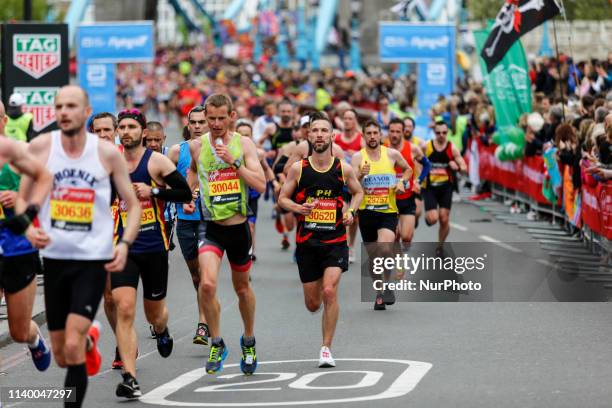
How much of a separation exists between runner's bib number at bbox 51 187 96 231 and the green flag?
17.6 metres

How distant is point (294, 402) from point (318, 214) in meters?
2.30

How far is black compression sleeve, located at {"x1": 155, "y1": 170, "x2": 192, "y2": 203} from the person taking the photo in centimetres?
990

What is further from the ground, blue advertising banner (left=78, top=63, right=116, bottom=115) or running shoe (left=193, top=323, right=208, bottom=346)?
blue advertising banner (left=78, top=63, right=116, bottom=115)

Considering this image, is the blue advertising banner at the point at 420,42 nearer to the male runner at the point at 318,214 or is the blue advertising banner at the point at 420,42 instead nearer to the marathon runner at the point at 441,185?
the marathon runner at the point at 441,185

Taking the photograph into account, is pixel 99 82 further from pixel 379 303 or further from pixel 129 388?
pixel 129 388

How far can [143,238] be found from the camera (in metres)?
10.2

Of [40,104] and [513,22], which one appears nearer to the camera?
[40,104]

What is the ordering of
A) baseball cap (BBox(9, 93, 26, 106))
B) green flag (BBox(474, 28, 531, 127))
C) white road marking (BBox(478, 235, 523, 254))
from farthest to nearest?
green flag (BBox(474, 28, 531, 127)), white road marking (BBox(478, 235, 523, 254)), baseball cap (BBox(9, 93, 26, 106))

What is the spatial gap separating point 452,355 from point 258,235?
11652mm

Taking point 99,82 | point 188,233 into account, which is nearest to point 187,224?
point 188,233

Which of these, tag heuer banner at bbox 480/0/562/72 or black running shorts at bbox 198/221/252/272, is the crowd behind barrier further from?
black running shorts at bbox 198/221/252/272

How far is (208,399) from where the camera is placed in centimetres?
958

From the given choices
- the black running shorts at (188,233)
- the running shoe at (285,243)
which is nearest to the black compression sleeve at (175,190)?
the black running shorts at (188,233)

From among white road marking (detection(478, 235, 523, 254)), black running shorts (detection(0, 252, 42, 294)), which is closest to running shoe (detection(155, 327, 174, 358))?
black running shorts (detection(0, 252, 42, 294))
